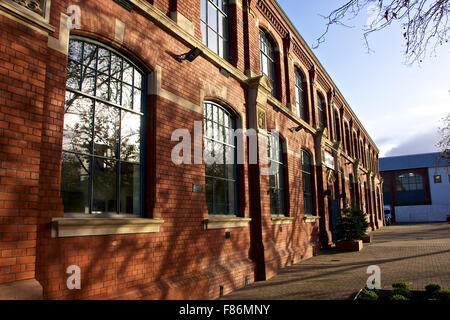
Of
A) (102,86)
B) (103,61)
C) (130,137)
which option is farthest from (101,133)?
(103,61)

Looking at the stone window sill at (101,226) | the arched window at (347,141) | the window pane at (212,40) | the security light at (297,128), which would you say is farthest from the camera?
the arched window at (347,141)

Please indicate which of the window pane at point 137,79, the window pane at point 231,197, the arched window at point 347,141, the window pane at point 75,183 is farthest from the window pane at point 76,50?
the arched window at point 347,141

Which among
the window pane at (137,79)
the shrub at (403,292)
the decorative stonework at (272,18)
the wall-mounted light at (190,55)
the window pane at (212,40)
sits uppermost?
the decorative stonework at (272,18)

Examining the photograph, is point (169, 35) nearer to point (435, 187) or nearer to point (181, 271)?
point (181, 271)

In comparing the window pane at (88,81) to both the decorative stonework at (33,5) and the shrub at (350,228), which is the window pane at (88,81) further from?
the shrub at (350,228)

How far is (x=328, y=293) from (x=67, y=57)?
6.29 metres

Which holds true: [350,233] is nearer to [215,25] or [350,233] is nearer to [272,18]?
[272,18]

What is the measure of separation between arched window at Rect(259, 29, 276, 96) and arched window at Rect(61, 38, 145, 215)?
655cm

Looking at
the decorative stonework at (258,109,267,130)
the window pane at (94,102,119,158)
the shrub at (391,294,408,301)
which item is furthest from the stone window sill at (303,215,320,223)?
the window pane at (94,102,119,158)

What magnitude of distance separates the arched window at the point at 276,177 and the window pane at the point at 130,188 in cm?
566

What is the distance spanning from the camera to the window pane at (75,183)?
4.66 meters

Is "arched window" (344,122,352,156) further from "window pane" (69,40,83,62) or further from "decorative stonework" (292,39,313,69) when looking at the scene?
"window pane" (69,40,83,62)

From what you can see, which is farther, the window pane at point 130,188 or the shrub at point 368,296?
the window pane at point 130,188

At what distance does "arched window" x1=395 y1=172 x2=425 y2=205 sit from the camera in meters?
51.5
